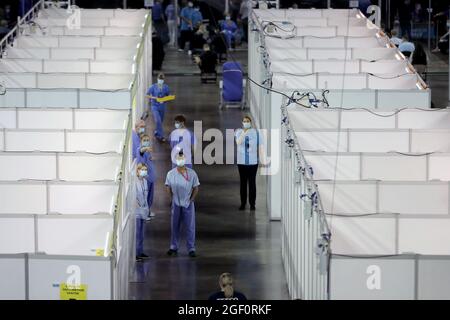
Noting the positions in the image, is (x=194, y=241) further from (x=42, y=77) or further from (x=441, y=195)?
(x=42, y=77)

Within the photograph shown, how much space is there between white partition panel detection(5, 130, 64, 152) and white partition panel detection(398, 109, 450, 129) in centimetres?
486

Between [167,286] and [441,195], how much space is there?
3907 mm

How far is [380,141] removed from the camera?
21.0 m

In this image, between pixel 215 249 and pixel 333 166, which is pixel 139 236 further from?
pixel 333 166

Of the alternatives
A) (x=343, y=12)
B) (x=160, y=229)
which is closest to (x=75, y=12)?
(x=343, y=12)

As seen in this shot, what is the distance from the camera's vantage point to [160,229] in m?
23.0

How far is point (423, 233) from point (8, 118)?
867 cm

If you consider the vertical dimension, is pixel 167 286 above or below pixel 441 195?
below

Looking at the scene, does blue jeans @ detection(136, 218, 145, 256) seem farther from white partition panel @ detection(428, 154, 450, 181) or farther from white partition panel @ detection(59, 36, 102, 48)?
white partition panel @ detection(59, 36, 102, 48)

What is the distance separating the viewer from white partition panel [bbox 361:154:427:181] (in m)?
19.1

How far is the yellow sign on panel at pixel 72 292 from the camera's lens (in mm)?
14930

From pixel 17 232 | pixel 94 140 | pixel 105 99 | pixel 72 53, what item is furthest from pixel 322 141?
pixel 72 53
